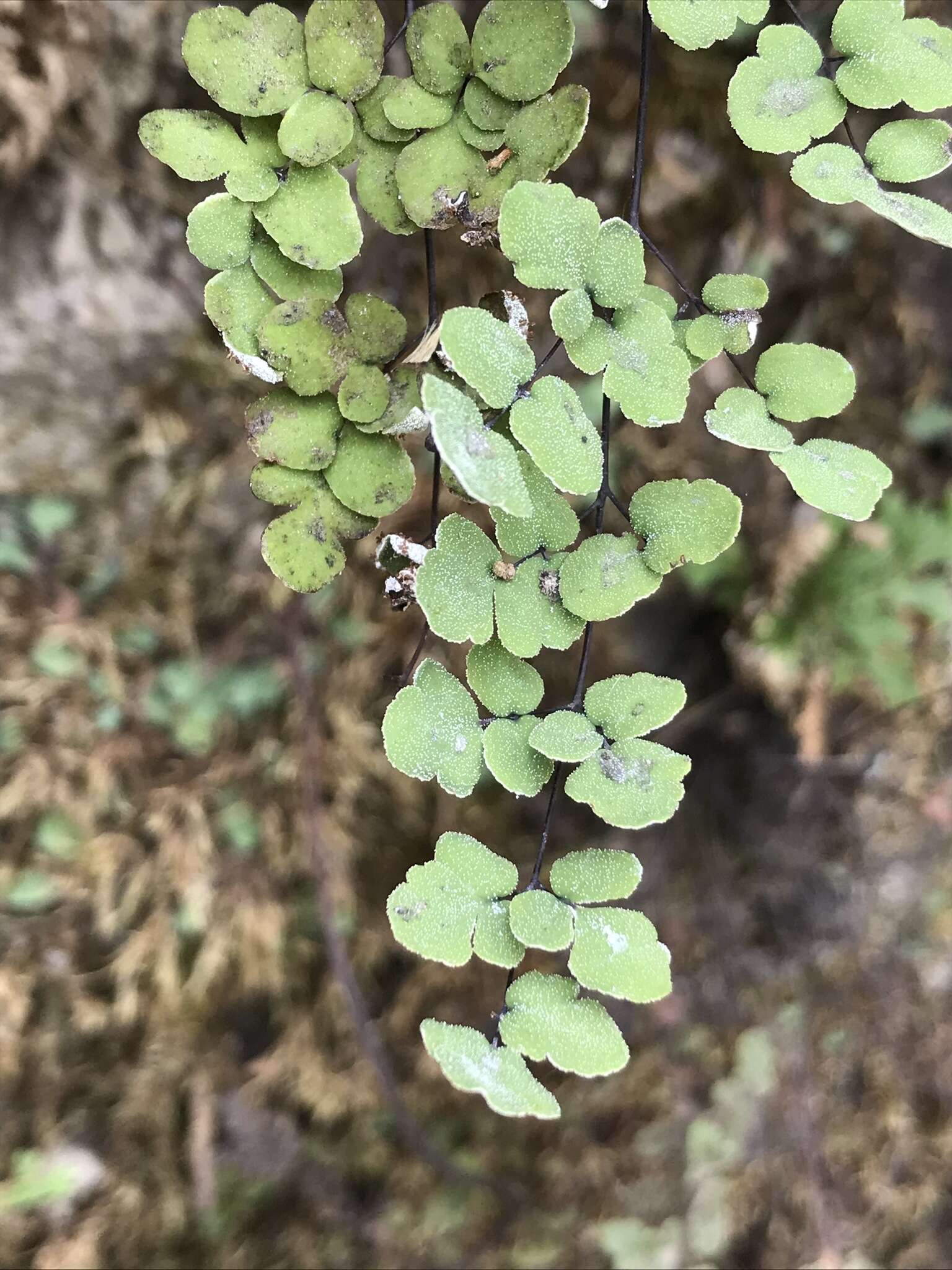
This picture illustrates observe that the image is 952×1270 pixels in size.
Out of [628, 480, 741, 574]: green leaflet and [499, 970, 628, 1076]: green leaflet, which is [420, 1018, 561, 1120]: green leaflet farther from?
[628, 480, 741, 574]: green leaflet

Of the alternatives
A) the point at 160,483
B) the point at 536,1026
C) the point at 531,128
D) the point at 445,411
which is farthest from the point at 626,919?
the point at 160,483

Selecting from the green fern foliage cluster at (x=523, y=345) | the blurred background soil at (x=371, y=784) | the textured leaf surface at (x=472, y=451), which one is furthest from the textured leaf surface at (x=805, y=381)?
the blurred background soil at (x=371, y=784)

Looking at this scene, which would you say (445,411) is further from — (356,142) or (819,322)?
(819,322)

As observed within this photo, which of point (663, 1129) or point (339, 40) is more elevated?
point (339, 40)

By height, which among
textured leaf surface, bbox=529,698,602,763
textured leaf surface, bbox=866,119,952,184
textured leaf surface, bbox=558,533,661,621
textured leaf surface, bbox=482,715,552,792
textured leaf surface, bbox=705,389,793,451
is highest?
textured leaf surface, bbox=866,119,952,184

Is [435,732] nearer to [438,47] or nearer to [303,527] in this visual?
[303,527]

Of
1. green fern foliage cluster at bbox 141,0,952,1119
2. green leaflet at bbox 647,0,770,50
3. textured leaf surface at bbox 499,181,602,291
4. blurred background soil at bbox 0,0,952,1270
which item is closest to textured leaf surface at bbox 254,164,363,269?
green fern foliage cluster at bbox 141,0,952,1119
